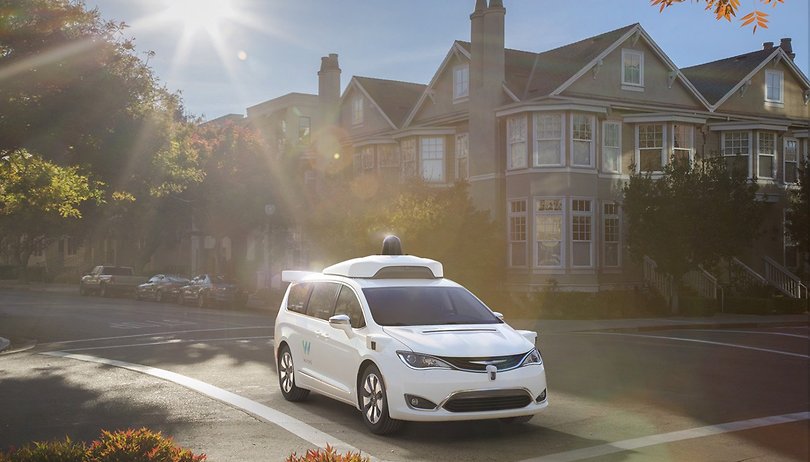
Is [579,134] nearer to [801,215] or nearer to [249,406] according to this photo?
[801,215]

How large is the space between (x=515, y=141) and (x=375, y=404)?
25064mm

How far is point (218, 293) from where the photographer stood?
122ft

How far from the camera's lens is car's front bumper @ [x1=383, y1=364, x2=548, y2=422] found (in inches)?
332

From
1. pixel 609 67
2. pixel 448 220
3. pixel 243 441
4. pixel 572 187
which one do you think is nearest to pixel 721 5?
pixel 243 441

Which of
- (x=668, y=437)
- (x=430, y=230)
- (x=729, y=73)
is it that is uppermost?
(x=729, y=73)

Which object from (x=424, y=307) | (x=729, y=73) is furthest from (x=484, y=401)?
(x=729, y=73)

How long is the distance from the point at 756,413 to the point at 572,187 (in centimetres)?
2173

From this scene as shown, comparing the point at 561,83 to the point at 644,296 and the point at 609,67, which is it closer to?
the point at 609,67

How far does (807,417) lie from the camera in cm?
1059

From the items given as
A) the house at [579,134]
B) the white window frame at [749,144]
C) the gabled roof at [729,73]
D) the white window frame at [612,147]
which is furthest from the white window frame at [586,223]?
the gabled roof at [729,73]

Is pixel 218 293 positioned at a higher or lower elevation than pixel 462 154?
lower

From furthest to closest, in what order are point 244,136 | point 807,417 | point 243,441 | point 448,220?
point 244,136 → point 448,220 → point 807,417 → point 243,441

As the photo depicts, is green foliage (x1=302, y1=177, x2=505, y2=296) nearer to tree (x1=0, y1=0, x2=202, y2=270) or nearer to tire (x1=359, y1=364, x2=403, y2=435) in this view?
tree (x1=0, y1=0, x2=202, y2=270)

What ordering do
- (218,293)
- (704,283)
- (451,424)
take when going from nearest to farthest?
(451,424) < (704,283) < (218,293)
